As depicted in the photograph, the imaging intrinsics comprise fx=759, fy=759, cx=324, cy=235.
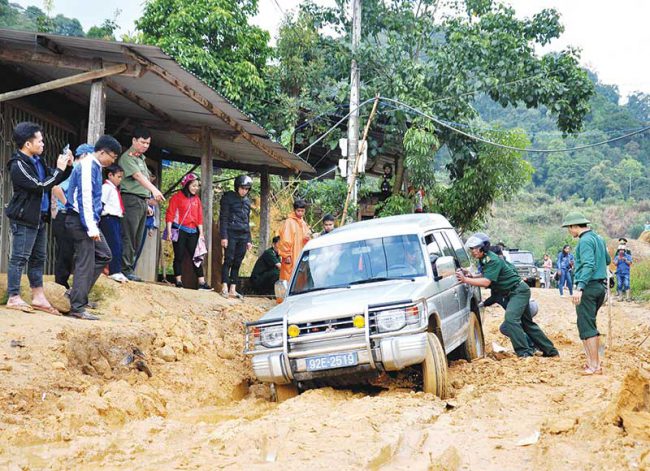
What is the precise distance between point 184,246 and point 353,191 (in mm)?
9463

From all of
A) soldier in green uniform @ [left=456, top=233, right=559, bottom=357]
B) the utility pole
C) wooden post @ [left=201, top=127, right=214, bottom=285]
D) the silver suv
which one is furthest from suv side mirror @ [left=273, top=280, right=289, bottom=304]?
the utility pole

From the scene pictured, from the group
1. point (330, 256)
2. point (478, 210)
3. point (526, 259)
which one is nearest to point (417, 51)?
point (478, 210)

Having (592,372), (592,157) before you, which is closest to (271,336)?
(592,372)

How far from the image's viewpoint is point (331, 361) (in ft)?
22.8

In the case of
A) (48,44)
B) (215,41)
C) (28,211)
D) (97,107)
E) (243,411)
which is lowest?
(243,411)

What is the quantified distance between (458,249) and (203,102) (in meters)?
Answer: 4.21

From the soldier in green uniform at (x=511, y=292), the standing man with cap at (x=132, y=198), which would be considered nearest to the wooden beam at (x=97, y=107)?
the standing man with cap at (x=132, y=198)

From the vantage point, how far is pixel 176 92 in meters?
10.7

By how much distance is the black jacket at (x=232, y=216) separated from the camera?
40.6 feet

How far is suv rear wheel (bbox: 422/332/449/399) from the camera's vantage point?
6.89 metres

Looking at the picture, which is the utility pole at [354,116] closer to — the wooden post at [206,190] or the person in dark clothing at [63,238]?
the wooden post at [206,190]

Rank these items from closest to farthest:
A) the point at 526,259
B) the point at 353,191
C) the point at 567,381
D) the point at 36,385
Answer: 1. the point at 36,385
2. the point at 567,381
3. the point at 353,191
4. the point at 526,259

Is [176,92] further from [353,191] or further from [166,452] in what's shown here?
[353,191]

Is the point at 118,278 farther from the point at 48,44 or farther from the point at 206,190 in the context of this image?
the point at 206,190
